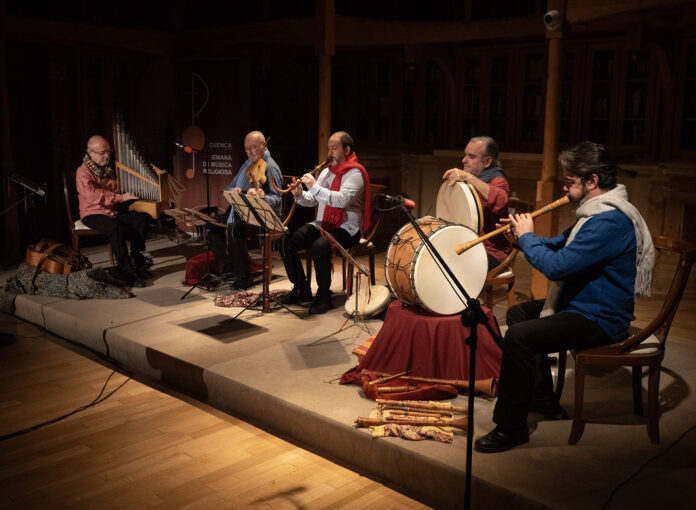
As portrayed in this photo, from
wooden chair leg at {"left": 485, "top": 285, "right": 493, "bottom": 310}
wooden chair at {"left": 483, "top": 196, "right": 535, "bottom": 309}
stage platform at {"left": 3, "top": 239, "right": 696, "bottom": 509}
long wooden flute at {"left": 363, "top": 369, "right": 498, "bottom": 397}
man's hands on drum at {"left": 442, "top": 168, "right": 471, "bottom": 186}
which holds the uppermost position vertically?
man's hands on drum at {"left": 442, "top": 168, "right": 471, "bottom": 186}

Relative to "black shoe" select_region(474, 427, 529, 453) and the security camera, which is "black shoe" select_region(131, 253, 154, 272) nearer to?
the security camera

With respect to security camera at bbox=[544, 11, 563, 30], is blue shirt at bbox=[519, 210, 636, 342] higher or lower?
lower

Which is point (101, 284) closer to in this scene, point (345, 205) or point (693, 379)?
point (345, 205)

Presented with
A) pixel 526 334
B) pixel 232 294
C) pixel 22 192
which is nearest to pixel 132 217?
pixel 232 294

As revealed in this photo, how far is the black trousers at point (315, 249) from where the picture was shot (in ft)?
16.6

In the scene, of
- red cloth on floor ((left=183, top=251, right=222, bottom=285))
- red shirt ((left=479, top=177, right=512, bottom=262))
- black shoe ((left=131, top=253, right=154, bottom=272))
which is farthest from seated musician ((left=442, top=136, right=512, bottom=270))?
black shoe ((left=131, top=253, right=154, bottom=272))

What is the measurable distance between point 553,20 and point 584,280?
→ 8.27ft

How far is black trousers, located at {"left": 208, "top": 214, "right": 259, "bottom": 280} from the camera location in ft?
18.8

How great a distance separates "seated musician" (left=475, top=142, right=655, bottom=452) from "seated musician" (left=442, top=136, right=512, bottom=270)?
1.23 meters

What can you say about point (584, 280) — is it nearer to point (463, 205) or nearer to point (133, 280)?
point (463, 205)

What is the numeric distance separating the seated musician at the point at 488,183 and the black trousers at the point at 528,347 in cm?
138

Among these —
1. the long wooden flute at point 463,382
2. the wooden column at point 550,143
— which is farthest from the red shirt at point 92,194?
the wooden column at point 550,143

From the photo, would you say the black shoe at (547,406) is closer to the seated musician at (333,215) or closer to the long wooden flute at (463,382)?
the long wooden flute at (463,382)

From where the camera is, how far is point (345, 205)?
16.5 ft
